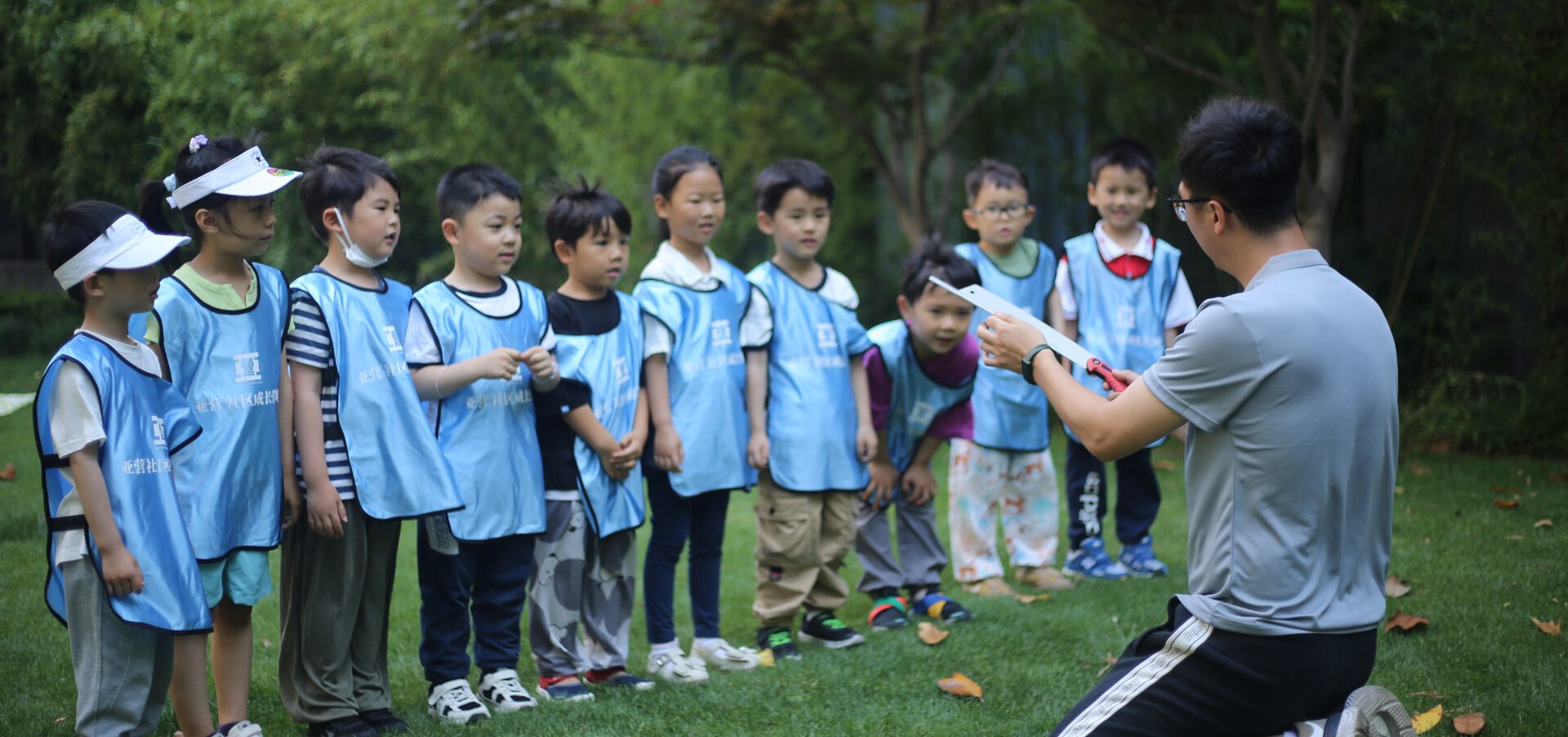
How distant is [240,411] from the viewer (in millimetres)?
3086

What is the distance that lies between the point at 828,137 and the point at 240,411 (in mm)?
7063

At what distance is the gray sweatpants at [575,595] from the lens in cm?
372

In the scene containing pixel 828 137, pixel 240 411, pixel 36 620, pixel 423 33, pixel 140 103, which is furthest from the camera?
pixel 828 137

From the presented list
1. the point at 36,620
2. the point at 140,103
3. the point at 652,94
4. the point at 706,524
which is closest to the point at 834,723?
the point at 706,524

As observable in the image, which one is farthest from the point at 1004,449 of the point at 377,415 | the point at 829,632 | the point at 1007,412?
the point at 377,415

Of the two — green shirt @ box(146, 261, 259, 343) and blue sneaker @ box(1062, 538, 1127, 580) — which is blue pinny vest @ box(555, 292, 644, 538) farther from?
blue sneaker @ box(1062, 538, 1127, 580)

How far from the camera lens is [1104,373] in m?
2.62

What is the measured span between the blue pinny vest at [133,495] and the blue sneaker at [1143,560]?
347 centimetres

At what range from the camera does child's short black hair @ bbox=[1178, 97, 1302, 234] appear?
237 cm

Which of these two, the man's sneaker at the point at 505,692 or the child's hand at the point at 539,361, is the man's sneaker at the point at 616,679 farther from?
the child's hand at the point at 539,361

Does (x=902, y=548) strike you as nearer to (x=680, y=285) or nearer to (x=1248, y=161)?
(x=680, y=285)

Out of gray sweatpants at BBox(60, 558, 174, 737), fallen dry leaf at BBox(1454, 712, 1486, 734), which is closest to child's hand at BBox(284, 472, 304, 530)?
gray sweatpants at BBox(60, 558, 174, 737)

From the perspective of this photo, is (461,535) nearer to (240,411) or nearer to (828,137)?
(240,411)

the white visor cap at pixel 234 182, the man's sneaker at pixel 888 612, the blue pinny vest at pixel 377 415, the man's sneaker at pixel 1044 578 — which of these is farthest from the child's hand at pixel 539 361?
the man's sneaker at pixel 1044 578
